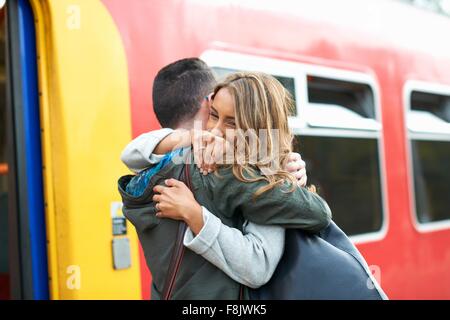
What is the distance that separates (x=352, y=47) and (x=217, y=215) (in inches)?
91.7

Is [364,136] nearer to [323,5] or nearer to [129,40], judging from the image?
[323,5]

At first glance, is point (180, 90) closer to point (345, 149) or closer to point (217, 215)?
point (217, 215)

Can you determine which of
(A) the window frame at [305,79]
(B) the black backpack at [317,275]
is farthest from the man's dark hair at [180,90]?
(A) the window frame at [305,79]

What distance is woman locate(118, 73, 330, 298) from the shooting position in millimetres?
1242

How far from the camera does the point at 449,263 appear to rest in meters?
Answer: 3.92

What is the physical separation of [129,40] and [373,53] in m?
1.69

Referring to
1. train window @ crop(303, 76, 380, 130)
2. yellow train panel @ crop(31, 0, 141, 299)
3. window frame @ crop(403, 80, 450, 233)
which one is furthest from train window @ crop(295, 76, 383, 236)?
yellow train panel @ crop(31, 0, 141, 299)

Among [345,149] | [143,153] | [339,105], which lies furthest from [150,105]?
[345,149]

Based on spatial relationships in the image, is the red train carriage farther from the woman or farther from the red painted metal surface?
the woman

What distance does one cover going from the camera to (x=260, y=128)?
51.7 inches

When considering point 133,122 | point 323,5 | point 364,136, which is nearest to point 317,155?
point 364,136

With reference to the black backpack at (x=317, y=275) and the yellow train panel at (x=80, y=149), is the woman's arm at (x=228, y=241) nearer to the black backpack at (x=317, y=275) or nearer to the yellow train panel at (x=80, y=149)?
the black backpack at (x=317, y=275)

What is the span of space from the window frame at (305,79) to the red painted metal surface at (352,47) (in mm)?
33

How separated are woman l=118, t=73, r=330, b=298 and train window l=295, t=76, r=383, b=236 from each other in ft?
3.55
